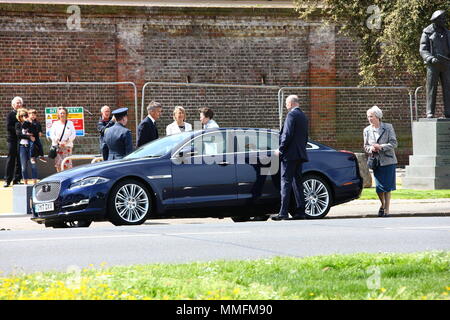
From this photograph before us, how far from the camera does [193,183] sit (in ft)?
48.8

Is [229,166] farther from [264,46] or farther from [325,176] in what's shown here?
[264,46]

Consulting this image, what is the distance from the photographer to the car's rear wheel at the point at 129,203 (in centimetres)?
1436

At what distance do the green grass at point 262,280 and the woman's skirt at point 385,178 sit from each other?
6.84m

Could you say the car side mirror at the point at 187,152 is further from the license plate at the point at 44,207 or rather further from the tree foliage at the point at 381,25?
the tree foliage at the point at 381,25

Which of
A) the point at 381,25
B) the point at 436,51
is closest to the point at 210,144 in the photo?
the point at 436,51

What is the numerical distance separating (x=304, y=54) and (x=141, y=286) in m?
23.1

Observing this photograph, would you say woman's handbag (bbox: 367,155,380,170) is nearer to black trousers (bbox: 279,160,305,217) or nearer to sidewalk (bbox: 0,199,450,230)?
sidewalk (bbox: 0,199,450,230)

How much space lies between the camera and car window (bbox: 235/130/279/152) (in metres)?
15.4

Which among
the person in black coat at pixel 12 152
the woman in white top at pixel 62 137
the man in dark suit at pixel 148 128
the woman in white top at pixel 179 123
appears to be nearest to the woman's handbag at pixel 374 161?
the woman in white top at pixel 179 123

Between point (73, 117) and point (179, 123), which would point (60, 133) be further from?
point (73, 117)

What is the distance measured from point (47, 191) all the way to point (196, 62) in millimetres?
15114
